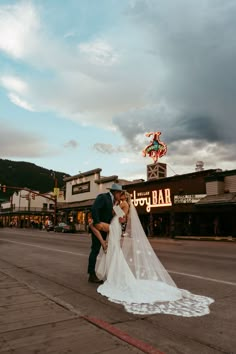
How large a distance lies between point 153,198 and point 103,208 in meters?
30.1

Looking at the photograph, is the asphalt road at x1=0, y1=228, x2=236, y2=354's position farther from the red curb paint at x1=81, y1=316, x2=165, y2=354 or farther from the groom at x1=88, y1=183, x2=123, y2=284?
the groom at x1=88, y1=183, x2=123, y2=284

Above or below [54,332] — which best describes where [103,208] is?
above

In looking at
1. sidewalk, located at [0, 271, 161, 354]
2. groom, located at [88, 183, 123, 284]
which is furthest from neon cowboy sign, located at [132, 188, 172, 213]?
sidewalk, located at [0, 271, 161, 354]

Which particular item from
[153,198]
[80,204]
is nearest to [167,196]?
[153,198]

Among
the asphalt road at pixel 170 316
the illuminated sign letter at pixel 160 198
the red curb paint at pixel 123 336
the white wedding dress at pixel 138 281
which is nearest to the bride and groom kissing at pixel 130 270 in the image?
the white wedding dress at pixel 138 281

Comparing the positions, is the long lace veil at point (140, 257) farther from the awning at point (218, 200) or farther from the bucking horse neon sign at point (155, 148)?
the bucking horse neon sign at point (155, 148)

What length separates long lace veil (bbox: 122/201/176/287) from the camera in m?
6.04

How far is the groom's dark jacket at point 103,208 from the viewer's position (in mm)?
6699

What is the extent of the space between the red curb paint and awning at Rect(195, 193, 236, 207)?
75.9 feet

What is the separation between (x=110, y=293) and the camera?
18.5 ft

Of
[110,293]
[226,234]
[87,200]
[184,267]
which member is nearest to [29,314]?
[110,293]

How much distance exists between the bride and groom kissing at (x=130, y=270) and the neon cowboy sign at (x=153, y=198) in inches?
1093

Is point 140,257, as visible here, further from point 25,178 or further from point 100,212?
point 25,178

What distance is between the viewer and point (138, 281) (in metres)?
5.87
